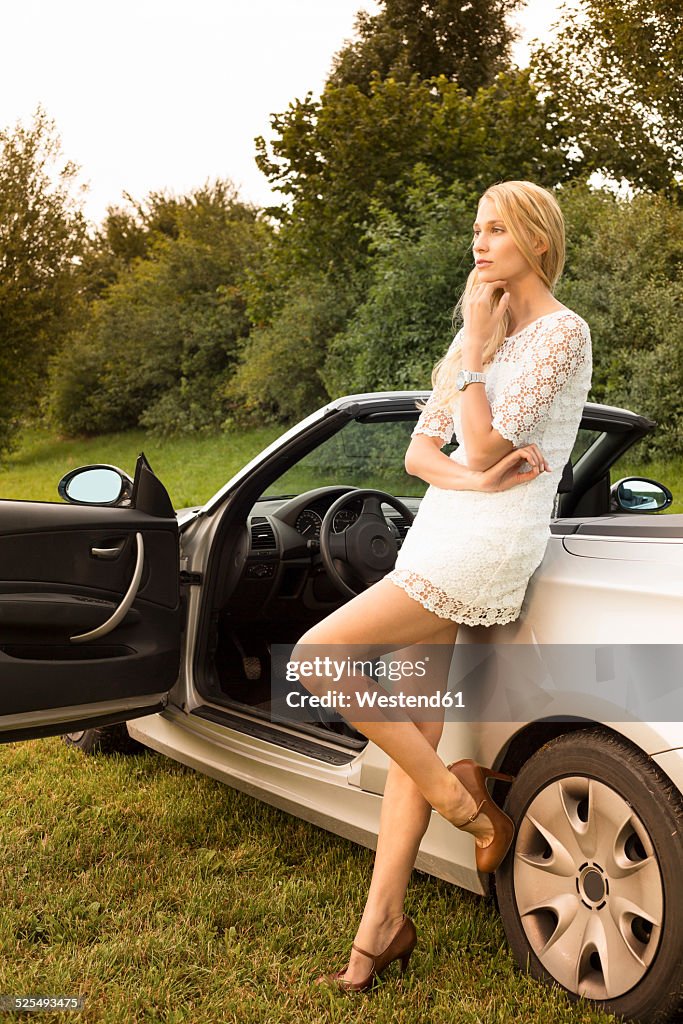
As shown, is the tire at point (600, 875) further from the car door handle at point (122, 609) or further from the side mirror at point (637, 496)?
the side mirror at point (637, 496)

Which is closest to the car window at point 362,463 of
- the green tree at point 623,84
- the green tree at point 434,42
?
the green tree at point 623,84

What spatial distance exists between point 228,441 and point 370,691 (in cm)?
1893

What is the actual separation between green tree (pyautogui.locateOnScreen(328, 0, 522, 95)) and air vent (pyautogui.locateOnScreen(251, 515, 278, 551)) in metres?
21.8

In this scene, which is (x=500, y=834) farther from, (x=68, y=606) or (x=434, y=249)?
(x=434, y=249)

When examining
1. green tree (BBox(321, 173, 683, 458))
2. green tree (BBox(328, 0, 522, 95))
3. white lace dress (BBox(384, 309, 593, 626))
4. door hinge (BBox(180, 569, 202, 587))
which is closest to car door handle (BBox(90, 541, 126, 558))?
door hinge (BBox(180, 569, 202, 587))

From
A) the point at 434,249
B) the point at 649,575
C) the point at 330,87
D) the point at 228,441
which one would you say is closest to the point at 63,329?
the point at 228,441

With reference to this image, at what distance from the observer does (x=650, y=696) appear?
2.10 m

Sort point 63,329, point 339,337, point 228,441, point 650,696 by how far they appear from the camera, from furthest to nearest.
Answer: point 63,329, point 228,441, point 339,337, point 650,696

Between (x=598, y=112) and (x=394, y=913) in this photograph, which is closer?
(x=394, y=913)

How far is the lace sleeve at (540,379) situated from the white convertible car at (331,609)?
0.39 metres

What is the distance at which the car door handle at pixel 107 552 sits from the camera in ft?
9.76

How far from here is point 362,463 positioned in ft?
12.3

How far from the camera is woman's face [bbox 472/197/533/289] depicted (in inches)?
92.0

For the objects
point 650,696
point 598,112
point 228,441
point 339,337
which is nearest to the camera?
point 650,696
